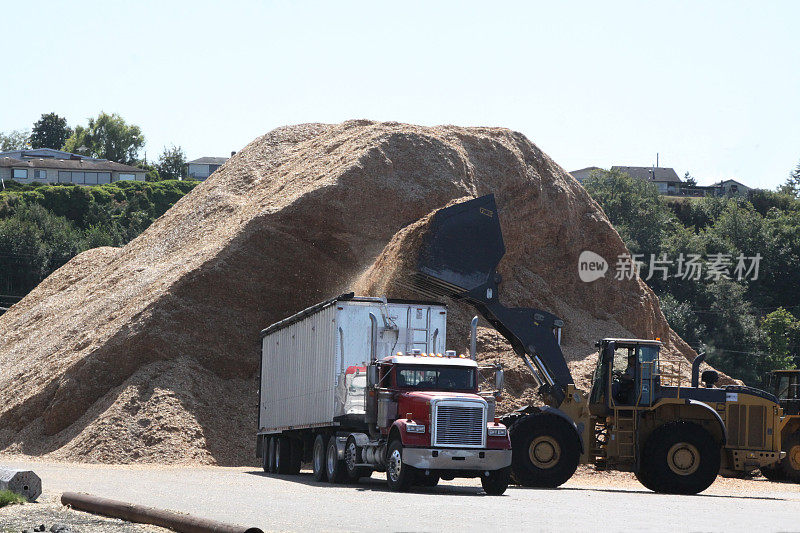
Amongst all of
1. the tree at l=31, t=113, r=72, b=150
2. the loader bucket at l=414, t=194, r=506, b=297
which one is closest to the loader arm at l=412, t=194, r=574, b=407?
the loader bucket at l=414, t=194, r=506, b=297

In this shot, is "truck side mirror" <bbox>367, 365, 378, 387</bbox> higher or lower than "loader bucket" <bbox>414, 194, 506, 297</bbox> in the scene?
lower

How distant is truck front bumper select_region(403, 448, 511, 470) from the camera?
63.0ft

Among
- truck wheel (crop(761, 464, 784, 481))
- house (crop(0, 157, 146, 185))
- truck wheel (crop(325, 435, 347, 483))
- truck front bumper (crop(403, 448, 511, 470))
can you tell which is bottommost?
truck wheel (crop(761, 464, 784, 481))

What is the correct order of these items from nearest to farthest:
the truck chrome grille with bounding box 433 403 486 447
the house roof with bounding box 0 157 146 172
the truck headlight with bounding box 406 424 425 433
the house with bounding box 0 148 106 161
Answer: the truck headlight with bounding box 406 424 425 433
the truck chrome grille with bounding box 433 403 486 447
the house roof with bounding box 0 157 146 172
the house with bounding box 0 148 106 161

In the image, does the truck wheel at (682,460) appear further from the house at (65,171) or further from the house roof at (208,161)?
the house roof at (208,161)

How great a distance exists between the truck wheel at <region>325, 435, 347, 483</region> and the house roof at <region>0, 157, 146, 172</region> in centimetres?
11548

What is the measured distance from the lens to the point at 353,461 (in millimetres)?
21406

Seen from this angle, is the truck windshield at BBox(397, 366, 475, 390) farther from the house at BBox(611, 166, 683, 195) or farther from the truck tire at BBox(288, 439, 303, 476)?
the house at BBox(611, 166, 683, 195)

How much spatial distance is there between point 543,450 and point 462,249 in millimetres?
5319

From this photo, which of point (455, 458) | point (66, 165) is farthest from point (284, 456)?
point (66, 165)

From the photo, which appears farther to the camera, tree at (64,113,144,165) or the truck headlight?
tree at (64,113,144,165)

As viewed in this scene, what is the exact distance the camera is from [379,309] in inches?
894

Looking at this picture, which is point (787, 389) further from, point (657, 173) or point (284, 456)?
point (657, 173)

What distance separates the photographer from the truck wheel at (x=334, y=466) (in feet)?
71.6
